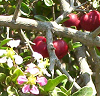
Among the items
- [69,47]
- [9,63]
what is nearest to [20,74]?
[9,63]

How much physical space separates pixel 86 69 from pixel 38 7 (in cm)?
56

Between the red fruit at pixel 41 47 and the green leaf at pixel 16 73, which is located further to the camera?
the red fruit at pixel 41 47

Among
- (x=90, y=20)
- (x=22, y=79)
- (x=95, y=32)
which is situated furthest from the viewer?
(x=90, y=20)

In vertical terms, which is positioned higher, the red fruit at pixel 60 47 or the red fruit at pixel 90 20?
the red fruit at pixel 90 20

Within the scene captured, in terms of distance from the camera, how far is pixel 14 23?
1.25 m

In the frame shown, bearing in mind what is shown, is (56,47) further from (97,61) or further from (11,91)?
(11,91)

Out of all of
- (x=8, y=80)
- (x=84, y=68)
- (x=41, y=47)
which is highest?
(x=8, y=80)

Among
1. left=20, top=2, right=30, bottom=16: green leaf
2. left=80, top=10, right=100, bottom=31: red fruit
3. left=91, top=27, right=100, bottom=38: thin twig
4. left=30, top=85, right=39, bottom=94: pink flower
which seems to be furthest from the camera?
left=80, top=10, right=100, bottom=31: red fruit

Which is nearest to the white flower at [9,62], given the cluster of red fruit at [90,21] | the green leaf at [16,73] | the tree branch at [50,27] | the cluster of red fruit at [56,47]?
the green leaf at [16,73]

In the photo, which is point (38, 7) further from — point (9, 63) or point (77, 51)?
point (9, 63)

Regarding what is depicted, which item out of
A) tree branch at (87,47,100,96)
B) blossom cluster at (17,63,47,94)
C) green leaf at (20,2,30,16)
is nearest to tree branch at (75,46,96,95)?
tree branch at (87,47,100,96)

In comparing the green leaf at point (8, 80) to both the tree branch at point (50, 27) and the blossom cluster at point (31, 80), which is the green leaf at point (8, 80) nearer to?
the blossom cluster at point (31, 80)

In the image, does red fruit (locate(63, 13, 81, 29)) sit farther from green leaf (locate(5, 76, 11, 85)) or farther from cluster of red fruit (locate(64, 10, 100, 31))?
green leaf (locate(5, 76, 11, 85))

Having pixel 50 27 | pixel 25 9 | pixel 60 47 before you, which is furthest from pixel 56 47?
pixel 25 9
